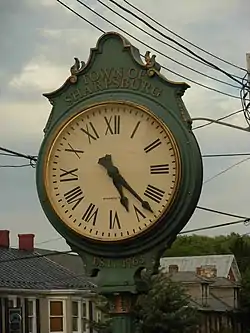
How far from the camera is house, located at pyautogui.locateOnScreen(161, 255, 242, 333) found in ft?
172

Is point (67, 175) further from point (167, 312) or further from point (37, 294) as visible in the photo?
point (37, 294)

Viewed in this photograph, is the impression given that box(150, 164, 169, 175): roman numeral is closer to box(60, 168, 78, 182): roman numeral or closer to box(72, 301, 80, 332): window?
box(60, 168, 78, 182): roman numeral

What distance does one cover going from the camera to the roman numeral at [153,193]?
201 inches

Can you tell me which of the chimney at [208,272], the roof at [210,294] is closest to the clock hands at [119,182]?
the roof at [210,294]

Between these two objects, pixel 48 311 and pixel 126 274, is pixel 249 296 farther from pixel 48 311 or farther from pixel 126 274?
pixel 126 274

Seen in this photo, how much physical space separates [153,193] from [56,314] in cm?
3660

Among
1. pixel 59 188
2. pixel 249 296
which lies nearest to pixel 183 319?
pixel 249 296

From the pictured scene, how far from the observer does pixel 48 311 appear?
40.8 m

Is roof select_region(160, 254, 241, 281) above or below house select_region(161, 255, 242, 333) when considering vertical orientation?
above

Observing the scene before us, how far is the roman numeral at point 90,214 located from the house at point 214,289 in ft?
142

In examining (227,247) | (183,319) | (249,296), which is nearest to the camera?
(183,319)

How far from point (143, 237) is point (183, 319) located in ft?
92.8

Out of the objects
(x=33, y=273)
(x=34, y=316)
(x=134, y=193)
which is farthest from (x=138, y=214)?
(x=33, y=273)

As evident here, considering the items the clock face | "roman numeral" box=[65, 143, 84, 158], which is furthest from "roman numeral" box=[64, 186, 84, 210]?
"roman numeral" box=[65, 143, 84, 158]
